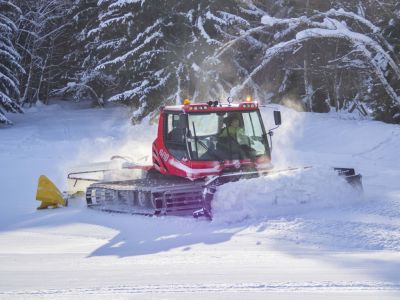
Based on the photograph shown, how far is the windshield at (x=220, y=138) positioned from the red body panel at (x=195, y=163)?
3.7 inches

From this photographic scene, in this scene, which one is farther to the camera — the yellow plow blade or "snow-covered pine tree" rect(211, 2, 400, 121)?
"snow-covered pine tree" rect(211, 2, 400, 121)

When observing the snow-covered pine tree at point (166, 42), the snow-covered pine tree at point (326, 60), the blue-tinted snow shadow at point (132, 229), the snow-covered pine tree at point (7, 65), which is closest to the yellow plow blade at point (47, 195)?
the blue-tinted snow shadow at point (132, 229)

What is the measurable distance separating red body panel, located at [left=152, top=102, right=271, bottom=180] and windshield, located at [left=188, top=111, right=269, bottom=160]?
0.31 feet

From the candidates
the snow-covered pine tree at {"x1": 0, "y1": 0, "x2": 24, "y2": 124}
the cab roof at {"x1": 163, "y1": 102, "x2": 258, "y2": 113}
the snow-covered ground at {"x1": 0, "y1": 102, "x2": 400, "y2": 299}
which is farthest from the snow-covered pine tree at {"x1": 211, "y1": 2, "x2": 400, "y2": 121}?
the cab roof at {"x1": 163, "y1": 102, "x2": 258, "y2": 113}

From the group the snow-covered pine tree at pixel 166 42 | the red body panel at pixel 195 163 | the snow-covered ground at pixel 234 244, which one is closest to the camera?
the snow-covered ground at pixel 234 244

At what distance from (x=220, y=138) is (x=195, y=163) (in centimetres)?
62

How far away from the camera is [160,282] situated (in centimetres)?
625

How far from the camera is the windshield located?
1053 centimetres

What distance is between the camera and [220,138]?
1062 cm

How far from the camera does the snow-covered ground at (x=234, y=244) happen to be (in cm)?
602

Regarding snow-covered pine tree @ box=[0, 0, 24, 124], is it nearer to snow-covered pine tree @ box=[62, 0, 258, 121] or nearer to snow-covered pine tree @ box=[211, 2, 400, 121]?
snow-covered pine tree @ box=[62, 0, 258, 121]

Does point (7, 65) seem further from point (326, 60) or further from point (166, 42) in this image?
point (326, 60)

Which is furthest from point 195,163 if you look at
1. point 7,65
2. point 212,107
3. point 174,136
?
point 7,65

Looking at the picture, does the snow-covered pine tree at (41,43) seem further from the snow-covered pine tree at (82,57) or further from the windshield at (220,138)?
the windshield at (220,138)
